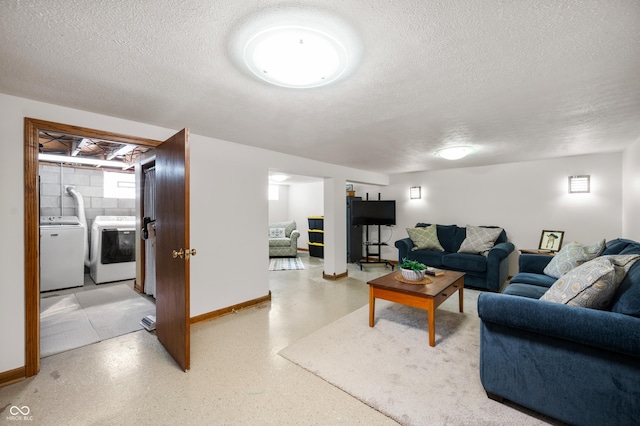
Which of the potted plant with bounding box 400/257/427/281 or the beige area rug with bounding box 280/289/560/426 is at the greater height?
the potted plant with bounding box 400/257/427/281

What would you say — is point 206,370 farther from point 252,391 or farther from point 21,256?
point 21,256

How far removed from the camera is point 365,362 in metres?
2.24

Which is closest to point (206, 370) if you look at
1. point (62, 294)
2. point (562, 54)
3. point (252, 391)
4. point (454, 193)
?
point (252, 391)

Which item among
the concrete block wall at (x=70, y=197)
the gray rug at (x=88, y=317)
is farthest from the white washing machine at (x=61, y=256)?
the concrete block wall at (x=70, y=197)

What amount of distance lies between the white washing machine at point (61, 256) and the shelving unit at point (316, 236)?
4.72m

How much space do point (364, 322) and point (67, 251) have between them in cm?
478

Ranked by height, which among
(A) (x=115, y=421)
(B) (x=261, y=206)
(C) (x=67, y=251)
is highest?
(B) (x=261, y=206)

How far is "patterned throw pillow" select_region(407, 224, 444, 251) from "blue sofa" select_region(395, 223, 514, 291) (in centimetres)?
11

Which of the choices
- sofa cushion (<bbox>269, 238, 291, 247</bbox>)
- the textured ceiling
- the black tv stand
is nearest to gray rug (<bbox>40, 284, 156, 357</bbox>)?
the textured ceiling

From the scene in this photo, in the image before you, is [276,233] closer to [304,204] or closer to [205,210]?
[304,204]

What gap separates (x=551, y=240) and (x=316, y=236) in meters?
4.84

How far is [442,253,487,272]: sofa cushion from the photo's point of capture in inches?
163

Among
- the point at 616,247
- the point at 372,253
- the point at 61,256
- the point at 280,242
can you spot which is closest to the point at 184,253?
the point at 61,256

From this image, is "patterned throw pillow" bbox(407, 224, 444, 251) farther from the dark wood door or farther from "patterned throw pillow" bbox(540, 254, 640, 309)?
the dark wood door
